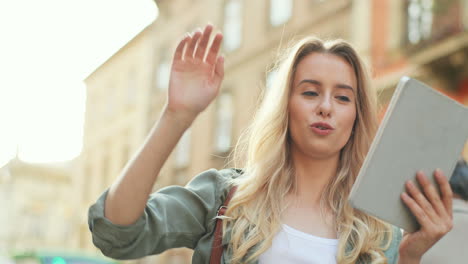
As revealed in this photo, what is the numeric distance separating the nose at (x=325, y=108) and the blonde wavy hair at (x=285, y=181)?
0.53 feet

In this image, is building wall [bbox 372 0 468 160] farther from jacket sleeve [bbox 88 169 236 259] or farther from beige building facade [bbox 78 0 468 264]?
jacket sleeve [bbox 88 169 236 259]

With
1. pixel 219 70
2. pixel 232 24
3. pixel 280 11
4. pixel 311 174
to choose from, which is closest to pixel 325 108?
pixel 311 174

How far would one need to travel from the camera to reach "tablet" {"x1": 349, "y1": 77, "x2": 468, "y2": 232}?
1.78 m

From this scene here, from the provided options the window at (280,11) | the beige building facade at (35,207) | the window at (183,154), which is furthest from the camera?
the beige building facade at (35,207)

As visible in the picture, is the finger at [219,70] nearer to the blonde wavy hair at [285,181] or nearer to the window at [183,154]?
the blonde wavy hair at [285,181]

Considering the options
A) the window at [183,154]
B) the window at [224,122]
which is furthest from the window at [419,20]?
the window at [183,154]

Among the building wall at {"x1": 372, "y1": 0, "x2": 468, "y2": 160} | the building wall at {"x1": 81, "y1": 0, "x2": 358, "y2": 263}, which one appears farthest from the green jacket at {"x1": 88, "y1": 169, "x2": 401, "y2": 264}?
the building wall at {"x1": 372, "y1": 0, "x2": 468, "y2": 160}

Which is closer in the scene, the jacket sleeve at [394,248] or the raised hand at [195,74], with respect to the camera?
the raised hand at [195,74]

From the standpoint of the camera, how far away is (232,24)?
1914 cm

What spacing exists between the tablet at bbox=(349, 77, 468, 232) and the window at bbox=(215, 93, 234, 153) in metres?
15.8

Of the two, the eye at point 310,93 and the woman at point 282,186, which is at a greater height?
the eye at point 310,93

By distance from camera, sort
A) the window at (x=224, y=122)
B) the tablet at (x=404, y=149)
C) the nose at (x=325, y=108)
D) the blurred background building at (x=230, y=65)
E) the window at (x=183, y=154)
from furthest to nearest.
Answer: the window at (x=183, y=154) → the window at (x=224, y=122) → the blurred background building at (x=230, y=65) → the nose at (x=325, y=108) → the tablet at (x=404, y=149)

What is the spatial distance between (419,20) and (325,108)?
32.4ft

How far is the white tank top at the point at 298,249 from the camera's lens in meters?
1.93
